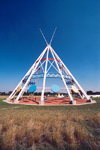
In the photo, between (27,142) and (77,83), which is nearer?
(27,142)

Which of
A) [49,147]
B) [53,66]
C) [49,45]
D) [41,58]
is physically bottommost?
[49,147]

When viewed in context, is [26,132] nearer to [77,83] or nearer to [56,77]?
[56,77]

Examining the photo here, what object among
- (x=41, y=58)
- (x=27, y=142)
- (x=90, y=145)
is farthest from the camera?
(x=41, y=58)

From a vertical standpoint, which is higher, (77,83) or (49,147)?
(77,83)

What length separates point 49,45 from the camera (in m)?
29.2

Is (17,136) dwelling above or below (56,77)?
below

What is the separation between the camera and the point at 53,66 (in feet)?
83.3

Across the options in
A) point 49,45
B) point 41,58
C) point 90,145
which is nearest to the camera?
point 90,145

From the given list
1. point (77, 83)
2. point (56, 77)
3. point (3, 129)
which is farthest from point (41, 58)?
point (3, 129)

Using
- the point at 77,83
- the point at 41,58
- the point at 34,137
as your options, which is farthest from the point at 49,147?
the point at 41,58

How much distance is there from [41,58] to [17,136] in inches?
943

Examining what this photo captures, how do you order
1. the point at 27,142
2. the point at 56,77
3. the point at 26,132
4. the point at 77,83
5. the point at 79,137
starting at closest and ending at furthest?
1. the point at 27,142
2. the point at 79,137
3. the point at 26,132
4. the point at 56,77
5. the point at 77,83

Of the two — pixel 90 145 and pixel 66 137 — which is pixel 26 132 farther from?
pixel 90 145

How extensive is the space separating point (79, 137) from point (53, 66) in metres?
21.7
